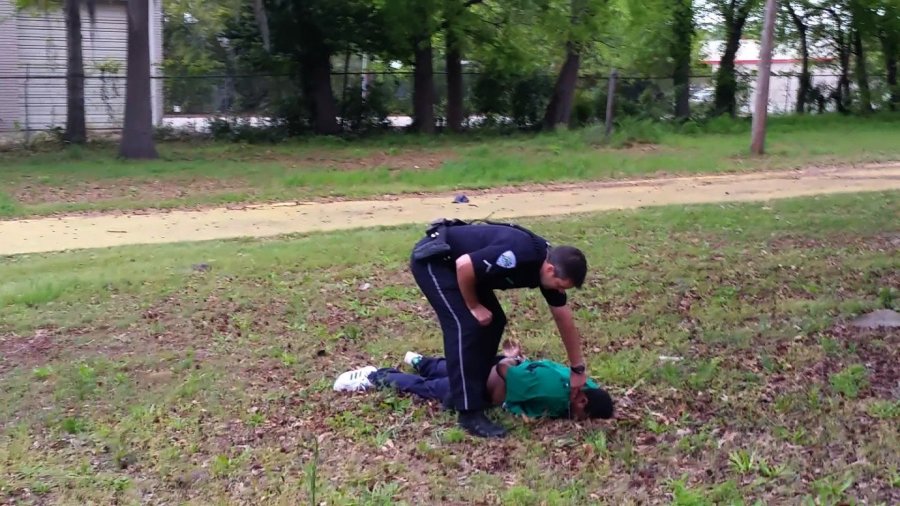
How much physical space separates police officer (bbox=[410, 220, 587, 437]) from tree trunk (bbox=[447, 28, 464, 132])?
61.1ft

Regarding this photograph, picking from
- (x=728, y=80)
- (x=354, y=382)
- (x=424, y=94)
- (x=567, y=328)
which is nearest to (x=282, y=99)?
(x=424, y=94)

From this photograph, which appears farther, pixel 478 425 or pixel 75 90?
pixel 75 90

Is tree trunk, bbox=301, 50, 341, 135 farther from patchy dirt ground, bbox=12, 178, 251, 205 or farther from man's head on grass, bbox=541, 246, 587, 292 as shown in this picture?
man's head on grass, bbox=541, 246, 587, 292

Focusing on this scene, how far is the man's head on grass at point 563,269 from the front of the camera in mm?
4781

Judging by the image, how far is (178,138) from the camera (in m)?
22.1

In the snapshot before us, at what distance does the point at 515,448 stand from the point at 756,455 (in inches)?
44.9

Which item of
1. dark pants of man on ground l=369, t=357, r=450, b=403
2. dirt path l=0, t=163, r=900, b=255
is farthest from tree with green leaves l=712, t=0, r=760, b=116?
dark pants of man on ground l=369, t=357, r=450, b=403

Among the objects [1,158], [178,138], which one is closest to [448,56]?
[178,138]

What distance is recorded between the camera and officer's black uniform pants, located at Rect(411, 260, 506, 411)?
16.9 feet

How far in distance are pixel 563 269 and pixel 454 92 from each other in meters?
19.7

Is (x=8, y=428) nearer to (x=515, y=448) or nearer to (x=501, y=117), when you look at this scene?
(x=515, y=448)

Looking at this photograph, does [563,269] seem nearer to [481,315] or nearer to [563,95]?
[481,315]

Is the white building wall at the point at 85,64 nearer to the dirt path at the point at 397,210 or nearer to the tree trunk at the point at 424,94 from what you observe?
the tree trunk at the point at 424,94

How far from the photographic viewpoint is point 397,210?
12.3 m
